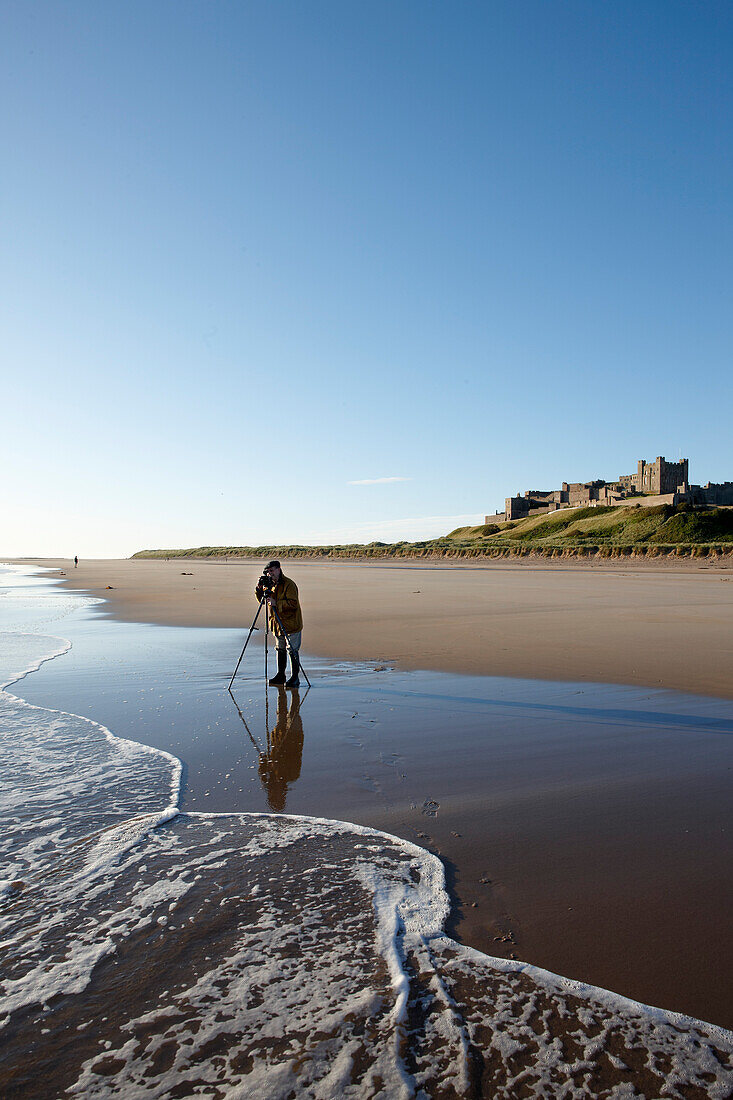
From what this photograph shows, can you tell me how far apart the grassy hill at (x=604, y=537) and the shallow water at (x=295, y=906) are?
47.3 m

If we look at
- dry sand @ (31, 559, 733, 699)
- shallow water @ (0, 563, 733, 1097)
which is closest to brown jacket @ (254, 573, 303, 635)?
shallow water @ (0, 563, 733, 1097)

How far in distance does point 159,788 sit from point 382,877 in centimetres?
226

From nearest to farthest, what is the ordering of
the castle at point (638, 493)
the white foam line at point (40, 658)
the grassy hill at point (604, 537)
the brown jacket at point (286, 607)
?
the brown jacket at point (286, 607) → the white foam line at point (40, 658) → the grassy hill at point (604, 537) → the castle at point (638, 493)

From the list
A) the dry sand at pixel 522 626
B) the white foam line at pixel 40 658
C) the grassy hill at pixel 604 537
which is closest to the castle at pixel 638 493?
the grassy hill at pixel 604 537

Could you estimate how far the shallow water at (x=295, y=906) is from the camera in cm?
235

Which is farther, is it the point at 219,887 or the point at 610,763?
the point at 610,763

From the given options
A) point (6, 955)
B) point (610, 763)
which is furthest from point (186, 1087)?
point (610, 763)

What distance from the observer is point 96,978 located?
2805 mm

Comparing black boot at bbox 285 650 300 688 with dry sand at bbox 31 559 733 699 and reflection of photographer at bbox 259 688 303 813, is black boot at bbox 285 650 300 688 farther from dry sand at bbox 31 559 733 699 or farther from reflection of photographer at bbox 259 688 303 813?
dry sand at bbox 31 559 733 699

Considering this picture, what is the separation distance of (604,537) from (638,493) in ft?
119

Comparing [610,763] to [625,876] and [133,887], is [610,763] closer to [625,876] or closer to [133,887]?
[625,876]

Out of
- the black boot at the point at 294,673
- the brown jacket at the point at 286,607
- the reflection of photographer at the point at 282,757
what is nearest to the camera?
the reflection of photographer at the point at 282,757

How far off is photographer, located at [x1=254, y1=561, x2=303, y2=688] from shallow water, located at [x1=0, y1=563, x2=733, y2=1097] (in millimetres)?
1570

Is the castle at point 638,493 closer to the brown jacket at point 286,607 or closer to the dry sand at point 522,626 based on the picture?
the dry sand at point 522,626
